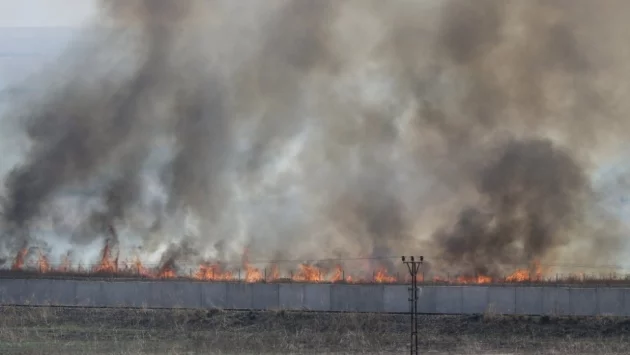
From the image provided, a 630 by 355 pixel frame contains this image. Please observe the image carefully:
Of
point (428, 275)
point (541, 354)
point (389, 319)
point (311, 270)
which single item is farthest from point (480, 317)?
point (311, 270)

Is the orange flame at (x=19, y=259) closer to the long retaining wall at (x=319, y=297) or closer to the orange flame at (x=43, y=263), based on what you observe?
the orange flame at (x=43, y=263)

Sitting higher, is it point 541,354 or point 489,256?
point 489,256

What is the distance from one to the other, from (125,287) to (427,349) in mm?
16257

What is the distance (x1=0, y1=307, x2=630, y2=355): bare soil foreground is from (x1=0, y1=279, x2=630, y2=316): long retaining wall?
1.04 metres

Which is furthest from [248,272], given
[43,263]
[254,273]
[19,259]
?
[19,259]

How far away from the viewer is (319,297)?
43.2m

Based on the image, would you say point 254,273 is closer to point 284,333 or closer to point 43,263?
point 284,333

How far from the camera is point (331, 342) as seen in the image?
3791cm

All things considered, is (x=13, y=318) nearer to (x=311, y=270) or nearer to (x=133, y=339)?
(x=133, y=339)

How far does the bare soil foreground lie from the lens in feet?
118

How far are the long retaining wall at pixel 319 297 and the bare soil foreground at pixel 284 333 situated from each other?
40.8 inches

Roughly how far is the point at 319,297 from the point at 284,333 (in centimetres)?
382

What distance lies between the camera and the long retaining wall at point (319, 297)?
138 ft

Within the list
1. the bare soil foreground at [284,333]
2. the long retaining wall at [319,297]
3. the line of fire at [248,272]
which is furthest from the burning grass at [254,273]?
the bare soil foreground at [284,333]
